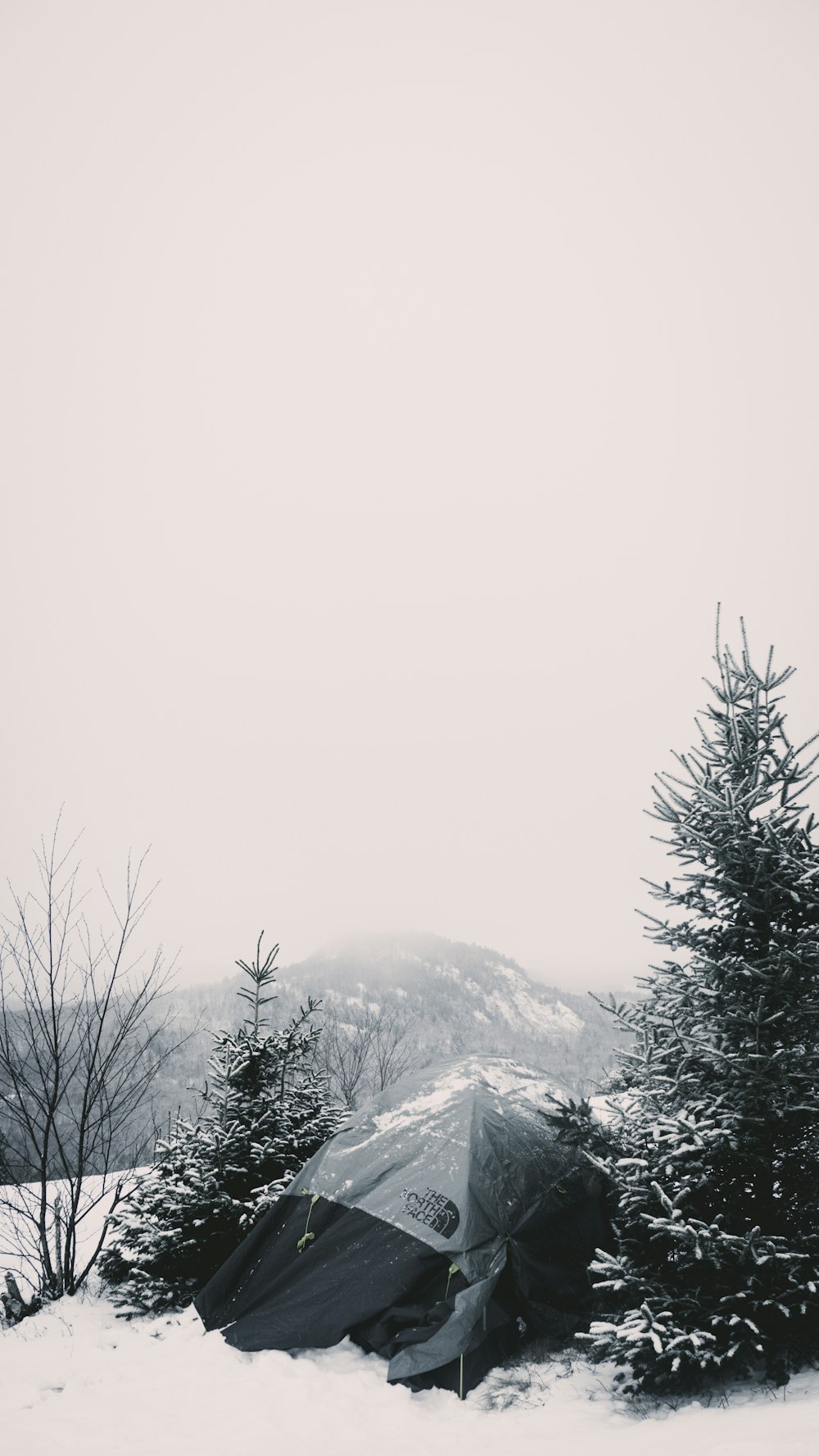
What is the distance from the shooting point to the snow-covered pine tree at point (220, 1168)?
7.98 m

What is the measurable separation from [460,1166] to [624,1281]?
6.79ft

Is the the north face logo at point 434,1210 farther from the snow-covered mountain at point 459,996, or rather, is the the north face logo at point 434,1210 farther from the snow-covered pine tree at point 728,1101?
the snow-covered mountain at point 459,996

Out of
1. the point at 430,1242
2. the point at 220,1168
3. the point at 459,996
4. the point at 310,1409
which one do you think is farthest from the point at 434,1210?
the point at 459,996

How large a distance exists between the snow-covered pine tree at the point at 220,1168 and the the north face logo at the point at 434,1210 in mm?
2153

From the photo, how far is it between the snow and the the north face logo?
3.57 feet

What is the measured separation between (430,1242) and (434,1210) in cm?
26

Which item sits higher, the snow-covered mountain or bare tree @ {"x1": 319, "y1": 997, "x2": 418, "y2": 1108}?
bare tree @ {"x1": 319, "y1": 997, "x2": 418, "y2": 1108}

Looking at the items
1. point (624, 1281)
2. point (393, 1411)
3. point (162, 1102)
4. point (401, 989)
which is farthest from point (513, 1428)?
point (401, 989)

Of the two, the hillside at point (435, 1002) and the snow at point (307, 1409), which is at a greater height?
→ the snow at point (307, 1409)

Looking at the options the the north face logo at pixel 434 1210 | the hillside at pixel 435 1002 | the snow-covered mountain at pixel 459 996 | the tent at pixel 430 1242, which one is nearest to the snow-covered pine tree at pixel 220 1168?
the tent at pixel 430 1242

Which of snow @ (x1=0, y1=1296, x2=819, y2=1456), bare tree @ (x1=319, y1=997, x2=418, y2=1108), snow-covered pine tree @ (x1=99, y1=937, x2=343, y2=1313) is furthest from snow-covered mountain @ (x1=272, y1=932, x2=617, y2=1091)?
snow @ (x1=0, y1=1296, x2=819, y2=1456)

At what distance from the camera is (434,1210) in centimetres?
675

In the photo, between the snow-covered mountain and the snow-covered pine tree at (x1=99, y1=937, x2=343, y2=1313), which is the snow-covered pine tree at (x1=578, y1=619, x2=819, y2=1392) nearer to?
the snow-covered pine tree at (x1=99, y1=937, x2=343, y2=1313)

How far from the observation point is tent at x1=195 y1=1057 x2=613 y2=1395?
6.22 meters
